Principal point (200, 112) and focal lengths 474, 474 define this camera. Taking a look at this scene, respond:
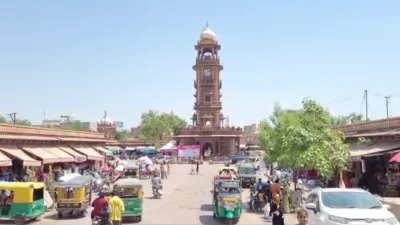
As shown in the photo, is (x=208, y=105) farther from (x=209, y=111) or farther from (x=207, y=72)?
(x=207, y=72)

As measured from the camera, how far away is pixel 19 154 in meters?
26.2

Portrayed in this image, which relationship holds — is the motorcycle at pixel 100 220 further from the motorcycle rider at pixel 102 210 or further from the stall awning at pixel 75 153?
the stall awning at pixel 75 153

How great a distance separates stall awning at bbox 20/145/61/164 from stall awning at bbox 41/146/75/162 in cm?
70

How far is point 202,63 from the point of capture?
283 ft

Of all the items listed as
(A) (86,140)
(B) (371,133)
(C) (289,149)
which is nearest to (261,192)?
(C) (289,149)

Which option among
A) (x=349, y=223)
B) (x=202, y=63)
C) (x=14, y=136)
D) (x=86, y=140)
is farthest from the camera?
(x=202, y=63)

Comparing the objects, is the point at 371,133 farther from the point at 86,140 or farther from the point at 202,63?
the point at 202,63

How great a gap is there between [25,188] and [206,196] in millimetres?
13184

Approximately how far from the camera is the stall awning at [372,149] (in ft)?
69.1

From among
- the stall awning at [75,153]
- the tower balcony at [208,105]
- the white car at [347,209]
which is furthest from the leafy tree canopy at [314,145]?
the tower balcony at [208,105]

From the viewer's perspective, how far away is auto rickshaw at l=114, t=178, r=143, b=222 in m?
18.2

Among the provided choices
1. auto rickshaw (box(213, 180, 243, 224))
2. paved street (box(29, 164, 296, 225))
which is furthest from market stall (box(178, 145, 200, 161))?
auto rickshaw (box(213, 180, 243, 224))

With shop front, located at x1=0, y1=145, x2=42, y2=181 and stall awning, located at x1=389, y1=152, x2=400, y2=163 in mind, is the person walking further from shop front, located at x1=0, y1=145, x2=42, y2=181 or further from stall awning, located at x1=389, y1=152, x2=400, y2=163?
shop front, located at x1=0, y1=145, x2=42, y2=181

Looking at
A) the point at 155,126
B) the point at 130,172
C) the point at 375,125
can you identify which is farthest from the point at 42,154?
the point at 155,126
